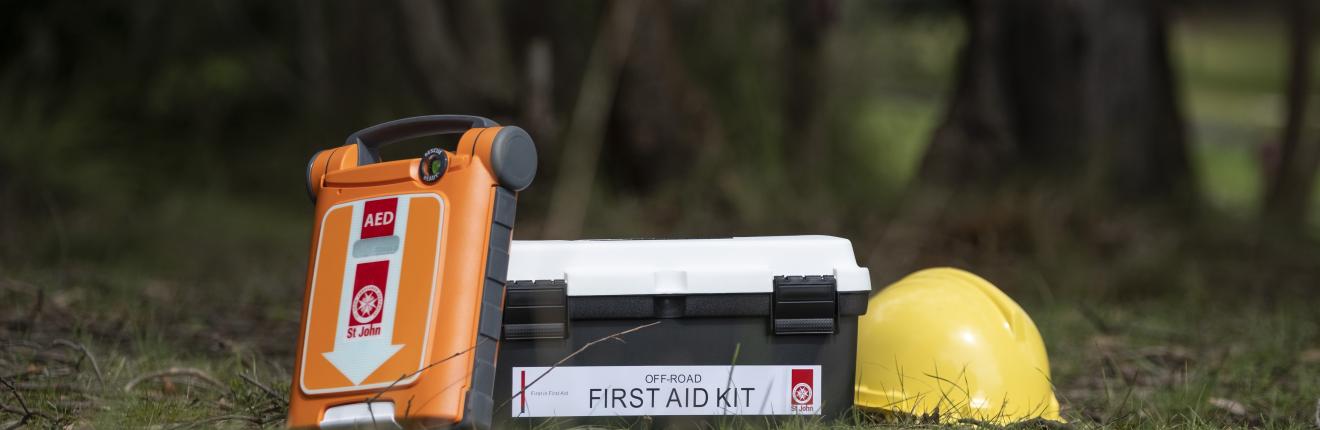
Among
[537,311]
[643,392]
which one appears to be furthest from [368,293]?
[643,392]

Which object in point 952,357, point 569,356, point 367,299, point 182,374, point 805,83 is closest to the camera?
point 367,299

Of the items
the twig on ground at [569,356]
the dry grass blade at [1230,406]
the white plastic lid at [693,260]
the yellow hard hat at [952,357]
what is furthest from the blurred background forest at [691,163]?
the white plastic lid at [693,260]

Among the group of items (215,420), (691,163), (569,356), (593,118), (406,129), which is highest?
(406,129)

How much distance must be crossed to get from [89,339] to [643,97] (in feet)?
12.7

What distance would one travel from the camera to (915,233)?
16.3 ft

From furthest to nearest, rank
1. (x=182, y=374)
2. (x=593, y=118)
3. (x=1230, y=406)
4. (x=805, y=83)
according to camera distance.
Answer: (x=593, y=118), (x=805, y=83), (x=1230, y=406), (x=182, y=374)

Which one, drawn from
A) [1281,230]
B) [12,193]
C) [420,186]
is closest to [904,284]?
[420,186]

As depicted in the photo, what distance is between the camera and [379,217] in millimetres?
1903

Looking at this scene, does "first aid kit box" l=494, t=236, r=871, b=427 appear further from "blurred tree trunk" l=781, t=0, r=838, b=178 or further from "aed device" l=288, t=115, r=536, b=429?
"blurred tree trunk" l=781, t=0, r=838, b=178

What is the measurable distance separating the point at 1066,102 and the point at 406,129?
162 inches

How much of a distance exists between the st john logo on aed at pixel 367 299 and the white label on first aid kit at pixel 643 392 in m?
0.28

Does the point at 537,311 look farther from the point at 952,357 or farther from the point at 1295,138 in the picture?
the point at 1295,138

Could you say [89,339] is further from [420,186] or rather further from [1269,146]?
[1269,146]

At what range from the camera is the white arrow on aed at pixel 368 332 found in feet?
5.97
